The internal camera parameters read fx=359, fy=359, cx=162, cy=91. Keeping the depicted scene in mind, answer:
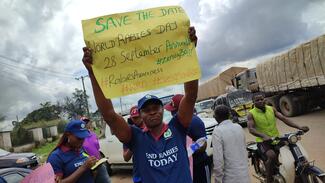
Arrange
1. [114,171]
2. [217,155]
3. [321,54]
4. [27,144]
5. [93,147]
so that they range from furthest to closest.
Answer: [27,144] < [321,54] < [114,171] < [93,147] < [217,155]

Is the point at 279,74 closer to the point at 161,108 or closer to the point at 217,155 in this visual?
the point at 217,155

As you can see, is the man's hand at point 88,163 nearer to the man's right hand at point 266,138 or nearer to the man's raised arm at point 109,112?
the man's raised arm at point 109,112

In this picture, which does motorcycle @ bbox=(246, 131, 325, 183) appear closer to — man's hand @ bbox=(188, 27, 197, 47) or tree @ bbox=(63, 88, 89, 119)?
man's hand @ bbox=(188, 27, 197, 47)

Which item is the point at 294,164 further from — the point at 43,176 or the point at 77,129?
the point at 43,176

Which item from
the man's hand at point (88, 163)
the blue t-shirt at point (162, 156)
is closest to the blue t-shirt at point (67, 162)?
the man's hand at point (88, 163)

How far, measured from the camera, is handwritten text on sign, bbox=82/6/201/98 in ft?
8.29

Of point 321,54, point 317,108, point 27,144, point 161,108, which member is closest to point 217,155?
point 161,108

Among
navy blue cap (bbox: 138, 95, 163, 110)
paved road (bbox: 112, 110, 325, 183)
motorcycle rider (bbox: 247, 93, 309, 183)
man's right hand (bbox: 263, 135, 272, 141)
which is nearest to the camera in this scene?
navy blue cap (bbox: 138, 95, 163, 110)

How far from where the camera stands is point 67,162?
3486mm

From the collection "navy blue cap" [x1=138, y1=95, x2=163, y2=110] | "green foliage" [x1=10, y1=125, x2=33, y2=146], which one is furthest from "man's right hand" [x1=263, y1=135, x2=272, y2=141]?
"green foliage" [x1=10, y1=125, x2=33, y2=146]

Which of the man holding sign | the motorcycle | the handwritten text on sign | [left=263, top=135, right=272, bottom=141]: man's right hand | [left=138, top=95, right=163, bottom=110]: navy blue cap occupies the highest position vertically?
the handwritten text on sign

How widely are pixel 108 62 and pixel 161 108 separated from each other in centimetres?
52

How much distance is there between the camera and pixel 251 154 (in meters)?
6.16

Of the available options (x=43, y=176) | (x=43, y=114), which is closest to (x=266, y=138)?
(x=43, y=176)
